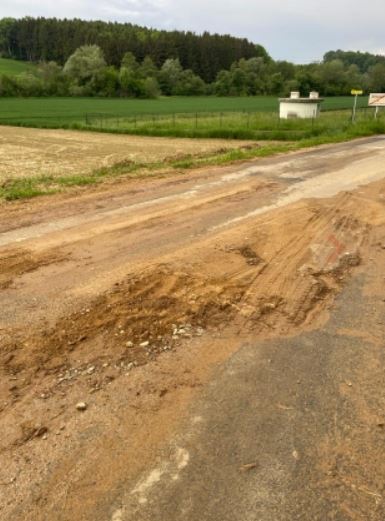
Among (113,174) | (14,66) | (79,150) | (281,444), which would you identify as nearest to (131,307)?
(281,444)

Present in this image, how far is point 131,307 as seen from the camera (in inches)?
201

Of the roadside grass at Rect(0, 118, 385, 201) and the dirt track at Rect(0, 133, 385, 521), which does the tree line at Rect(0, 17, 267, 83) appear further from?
the dirt track at Rect(0, 133, 385, 521)

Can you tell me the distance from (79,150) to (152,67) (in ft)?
294

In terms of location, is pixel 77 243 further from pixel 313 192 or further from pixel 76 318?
pixel 313 192

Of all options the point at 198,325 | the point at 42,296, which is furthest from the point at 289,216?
the point at 42,296

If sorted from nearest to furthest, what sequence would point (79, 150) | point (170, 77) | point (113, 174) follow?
point (113, 174) < point (79, 150) < point (170, 77)

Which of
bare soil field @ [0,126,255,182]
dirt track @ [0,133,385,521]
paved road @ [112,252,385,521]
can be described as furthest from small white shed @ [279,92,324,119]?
paved road @ [112,252,385,521]

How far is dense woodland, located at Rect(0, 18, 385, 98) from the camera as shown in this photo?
88000mm

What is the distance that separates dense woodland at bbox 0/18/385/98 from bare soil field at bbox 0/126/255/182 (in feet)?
191

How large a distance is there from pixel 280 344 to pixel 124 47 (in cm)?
11795

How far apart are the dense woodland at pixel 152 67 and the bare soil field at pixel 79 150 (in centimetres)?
5818

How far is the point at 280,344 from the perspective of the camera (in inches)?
179

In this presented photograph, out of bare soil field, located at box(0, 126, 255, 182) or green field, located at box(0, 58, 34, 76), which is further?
green field, located at box(0, 58, 34, 76)

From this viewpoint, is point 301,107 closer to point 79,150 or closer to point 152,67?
point 79,150
